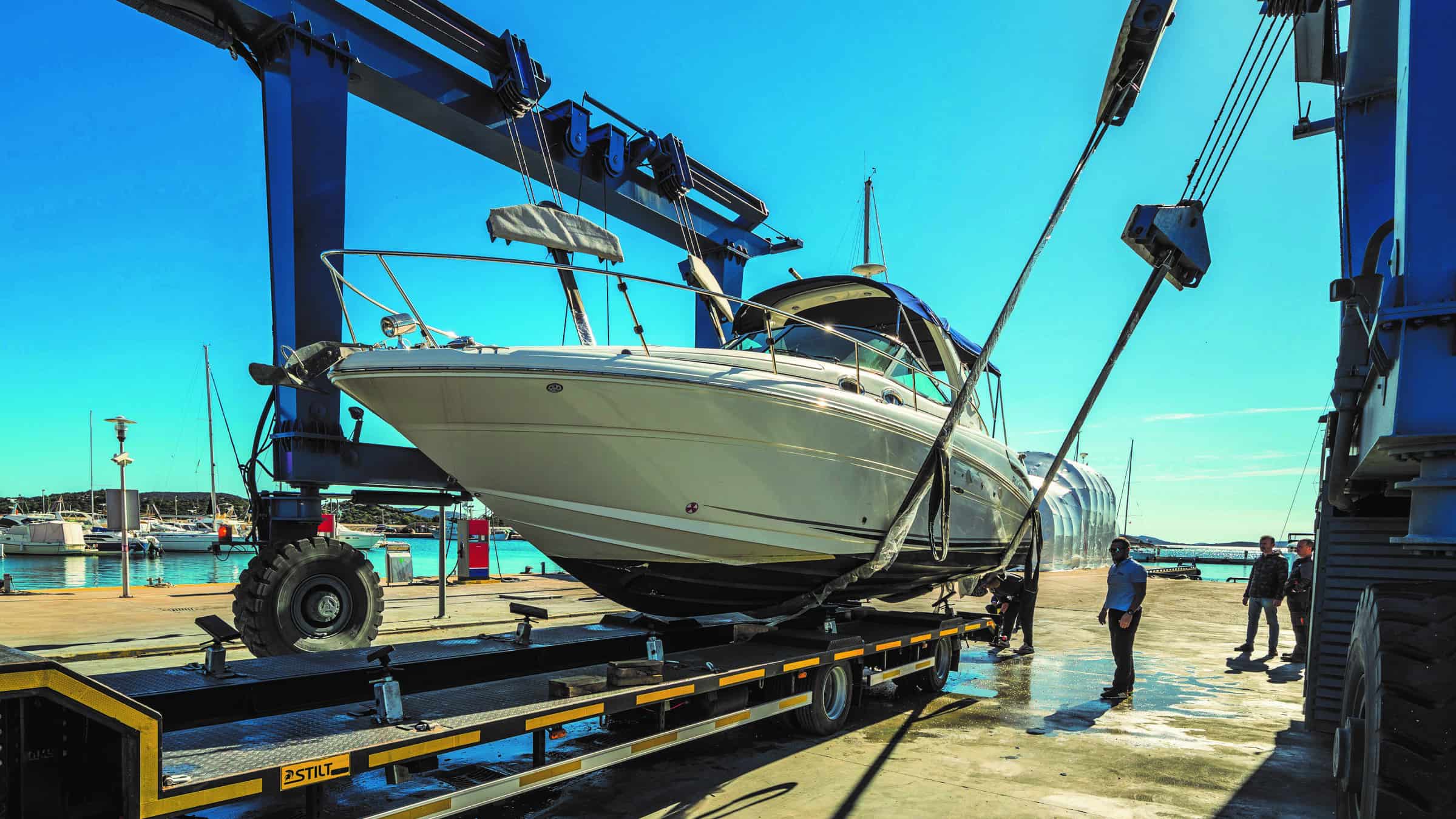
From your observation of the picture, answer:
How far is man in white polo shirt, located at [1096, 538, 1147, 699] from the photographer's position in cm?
677

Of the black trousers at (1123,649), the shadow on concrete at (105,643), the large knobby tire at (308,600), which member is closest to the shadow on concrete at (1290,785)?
the black trousers at (1123,649)

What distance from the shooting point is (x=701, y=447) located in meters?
4.86

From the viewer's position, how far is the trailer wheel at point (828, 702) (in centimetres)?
536

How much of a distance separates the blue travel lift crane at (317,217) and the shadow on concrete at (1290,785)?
15.7 ft

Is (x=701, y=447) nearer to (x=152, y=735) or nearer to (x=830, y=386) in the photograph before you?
(x=830, y=386)

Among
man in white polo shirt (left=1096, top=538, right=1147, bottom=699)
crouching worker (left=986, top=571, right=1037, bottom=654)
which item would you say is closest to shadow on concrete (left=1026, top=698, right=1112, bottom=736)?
man in white polo shirt (left=1096, top=538, right=1147, bottom=699)

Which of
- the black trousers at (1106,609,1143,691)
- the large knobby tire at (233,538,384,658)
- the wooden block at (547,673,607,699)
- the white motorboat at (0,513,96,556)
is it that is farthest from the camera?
the white motorboat at (0,513,96,556)

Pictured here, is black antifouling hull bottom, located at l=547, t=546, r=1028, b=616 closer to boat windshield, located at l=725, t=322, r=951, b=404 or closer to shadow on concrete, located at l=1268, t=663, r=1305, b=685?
boat windshield, located at l=725, t=322, r=951, b=404

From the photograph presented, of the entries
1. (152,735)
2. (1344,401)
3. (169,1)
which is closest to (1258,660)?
(1344,401)

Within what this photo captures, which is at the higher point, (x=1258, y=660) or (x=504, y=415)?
(x=504, y=415)

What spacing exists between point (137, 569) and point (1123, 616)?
43.2 meters

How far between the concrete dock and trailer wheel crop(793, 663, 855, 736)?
3.9 inches

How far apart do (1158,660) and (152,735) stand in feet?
29.6

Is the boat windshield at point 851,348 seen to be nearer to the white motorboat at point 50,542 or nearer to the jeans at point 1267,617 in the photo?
the jeans at point 1267,617
